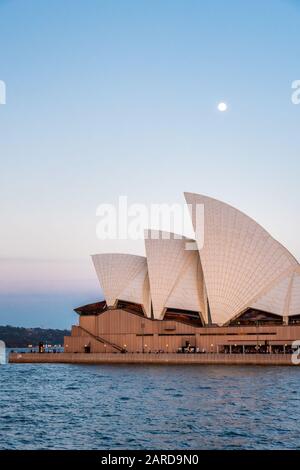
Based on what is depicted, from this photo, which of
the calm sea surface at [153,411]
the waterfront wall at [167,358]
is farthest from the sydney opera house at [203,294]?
the calm sea surface at [153,411]

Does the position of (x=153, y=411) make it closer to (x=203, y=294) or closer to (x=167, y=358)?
(x=167, y=358)

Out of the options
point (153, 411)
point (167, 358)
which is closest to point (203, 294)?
point (167, 358)

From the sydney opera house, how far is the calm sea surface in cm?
1486

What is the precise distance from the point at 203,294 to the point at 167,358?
827cm

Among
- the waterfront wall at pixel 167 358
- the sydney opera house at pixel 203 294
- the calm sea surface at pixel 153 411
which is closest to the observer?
the calm sea surface at pixel 153 411

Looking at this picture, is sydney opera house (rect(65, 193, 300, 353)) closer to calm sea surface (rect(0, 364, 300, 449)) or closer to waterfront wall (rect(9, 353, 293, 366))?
waterfront wall (rect(9, 353, 293, 366))

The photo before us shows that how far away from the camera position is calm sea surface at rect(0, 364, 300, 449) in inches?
936

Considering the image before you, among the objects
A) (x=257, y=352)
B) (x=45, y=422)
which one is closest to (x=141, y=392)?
(x=45, y=422)

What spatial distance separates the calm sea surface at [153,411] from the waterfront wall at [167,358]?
11473 millimetres

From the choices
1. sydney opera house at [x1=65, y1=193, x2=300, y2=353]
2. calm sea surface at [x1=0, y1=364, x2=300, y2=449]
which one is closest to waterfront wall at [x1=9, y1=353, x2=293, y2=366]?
sydney opera house at [x1=65, y1=193, x2=300, y2=353]

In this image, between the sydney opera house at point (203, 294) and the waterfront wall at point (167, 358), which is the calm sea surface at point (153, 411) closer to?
the waterfront wall at point (167, 358)

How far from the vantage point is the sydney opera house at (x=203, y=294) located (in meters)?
64.9

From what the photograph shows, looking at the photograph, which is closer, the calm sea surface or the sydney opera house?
the calm sea surface
